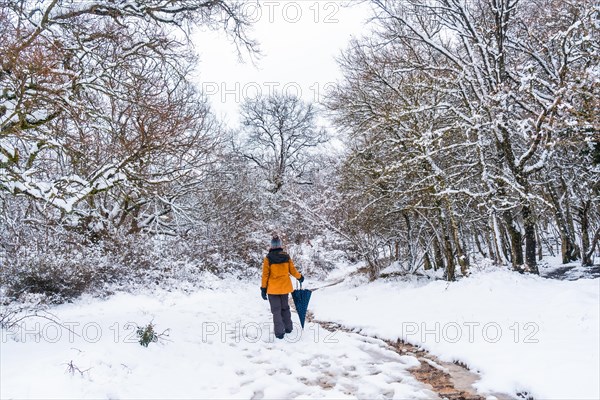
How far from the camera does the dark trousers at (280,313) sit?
7.00 metres

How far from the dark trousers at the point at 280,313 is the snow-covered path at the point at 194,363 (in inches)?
7.0

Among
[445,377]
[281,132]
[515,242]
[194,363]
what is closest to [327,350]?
[445,377]

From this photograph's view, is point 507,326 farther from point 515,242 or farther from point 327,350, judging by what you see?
point 515,242

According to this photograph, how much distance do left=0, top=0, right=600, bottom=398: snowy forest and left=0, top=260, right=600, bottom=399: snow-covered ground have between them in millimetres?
1775

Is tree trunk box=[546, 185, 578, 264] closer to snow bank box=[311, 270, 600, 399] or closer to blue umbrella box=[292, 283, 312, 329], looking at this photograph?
snow bank box=[311, 270, 600, 399]

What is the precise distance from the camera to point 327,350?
607cm

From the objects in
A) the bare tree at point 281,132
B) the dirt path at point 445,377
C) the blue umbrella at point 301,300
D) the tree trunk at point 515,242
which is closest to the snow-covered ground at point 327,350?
the dirt path at point 445,377

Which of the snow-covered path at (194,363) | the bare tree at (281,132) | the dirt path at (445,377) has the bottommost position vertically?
the dirt path at (445,377)

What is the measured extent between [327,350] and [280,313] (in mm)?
1336

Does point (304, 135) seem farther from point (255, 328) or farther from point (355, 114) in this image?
point (255, 328)

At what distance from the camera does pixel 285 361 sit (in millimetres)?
5488

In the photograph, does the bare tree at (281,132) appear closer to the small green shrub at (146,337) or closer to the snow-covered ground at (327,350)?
the snow-covered ground at (327,350)

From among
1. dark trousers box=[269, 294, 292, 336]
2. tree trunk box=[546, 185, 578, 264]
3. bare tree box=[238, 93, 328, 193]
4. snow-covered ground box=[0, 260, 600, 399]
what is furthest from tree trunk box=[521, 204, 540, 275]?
bare tree box=[238, 93, 328, 193]

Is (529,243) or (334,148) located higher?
(334,148)
